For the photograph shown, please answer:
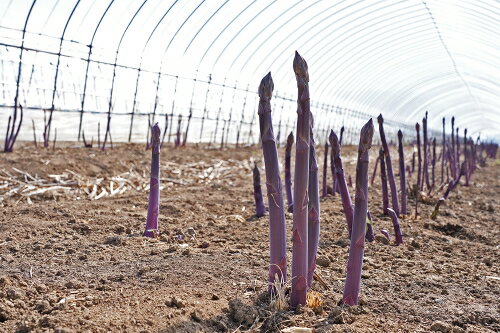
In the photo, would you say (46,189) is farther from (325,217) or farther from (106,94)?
(106,94)

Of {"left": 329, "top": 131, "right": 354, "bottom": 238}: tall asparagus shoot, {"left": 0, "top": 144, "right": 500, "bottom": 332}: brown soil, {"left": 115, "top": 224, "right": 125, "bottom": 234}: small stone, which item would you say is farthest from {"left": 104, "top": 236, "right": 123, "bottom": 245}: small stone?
{"left": 329, "top": 131, "right": 354, "bottom": 238}: tall asparagus shoot

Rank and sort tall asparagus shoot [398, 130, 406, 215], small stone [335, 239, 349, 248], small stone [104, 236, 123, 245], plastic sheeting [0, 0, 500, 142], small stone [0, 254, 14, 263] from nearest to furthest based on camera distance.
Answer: small stone [0, 254, 14, 263] < small stone [104, 236, 123, 245] < small stone [335, 239, 349, 248] < tall asparagus shoot [398, 130, 406, 215] < plastic sheeting [0, 0, 500, 142]

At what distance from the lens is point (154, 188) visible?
134 inches

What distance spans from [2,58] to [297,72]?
12.6 meters

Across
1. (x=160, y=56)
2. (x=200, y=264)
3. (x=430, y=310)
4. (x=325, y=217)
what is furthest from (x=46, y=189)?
(x=160, y=56)

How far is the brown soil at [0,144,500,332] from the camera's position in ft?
6.83

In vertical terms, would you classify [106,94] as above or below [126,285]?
above

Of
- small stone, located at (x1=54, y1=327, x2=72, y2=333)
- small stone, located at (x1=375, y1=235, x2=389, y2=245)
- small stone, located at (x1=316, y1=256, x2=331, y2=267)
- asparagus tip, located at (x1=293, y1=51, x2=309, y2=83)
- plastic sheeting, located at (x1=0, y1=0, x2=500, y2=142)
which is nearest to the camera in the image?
small stone, located at (x1=54, y1=327, x2=72, y2=333)

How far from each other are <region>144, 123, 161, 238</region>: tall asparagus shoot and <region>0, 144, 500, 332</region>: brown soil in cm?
10

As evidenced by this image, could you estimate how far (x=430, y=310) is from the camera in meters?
2.36

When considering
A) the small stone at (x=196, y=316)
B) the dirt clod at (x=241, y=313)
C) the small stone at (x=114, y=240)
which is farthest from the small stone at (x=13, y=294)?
the small stone at (x=114, y=240)

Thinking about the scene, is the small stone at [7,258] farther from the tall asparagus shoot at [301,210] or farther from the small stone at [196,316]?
the tall asparagus shoot at [301,210]

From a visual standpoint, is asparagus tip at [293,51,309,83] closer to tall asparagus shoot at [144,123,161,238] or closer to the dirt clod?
the dirt clod

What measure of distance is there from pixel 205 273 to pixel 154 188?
3.14 ft
